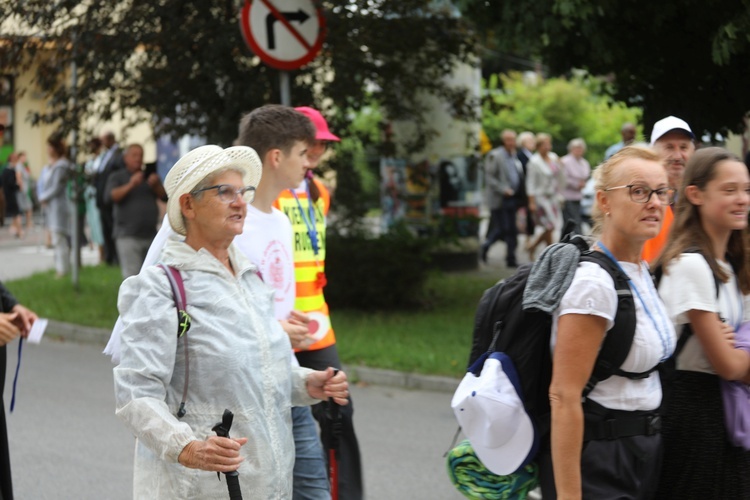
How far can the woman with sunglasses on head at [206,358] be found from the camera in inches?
129

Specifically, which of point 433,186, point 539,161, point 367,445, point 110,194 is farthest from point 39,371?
point 539,161

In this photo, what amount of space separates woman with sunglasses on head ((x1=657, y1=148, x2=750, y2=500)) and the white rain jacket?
1.19 m

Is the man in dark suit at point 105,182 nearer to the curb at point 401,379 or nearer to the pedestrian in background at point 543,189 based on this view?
the curb at point 401,379

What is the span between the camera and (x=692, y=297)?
3.78 metres

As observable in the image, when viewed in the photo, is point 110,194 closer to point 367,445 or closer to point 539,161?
point 367,445

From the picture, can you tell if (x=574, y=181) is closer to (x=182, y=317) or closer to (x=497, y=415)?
(x=497, y=415)

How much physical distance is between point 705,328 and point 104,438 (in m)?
5.02

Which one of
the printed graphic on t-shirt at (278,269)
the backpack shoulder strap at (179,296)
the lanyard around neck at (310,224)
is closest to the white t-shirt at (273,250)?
the printed graphic on t-shirt at (278,269)

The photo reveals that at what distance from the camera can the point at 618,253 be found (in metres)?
3.50

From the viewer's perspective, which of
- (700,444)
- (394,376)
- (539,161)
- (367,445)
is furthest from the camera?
(539,161)

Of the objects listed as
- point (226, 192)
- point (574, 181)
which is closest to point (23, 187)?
point (574, 181)

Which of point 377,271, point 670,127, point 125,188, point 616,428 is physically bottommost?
point 377,271

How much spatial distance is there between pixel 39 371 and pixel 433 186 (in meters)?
7.26

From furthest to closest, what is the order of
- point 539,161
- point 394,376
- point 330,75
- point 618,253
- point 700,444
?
1. point 539,161
2. point 330,75
3. point 394,376
4. point 700,444
5. point 618,253
